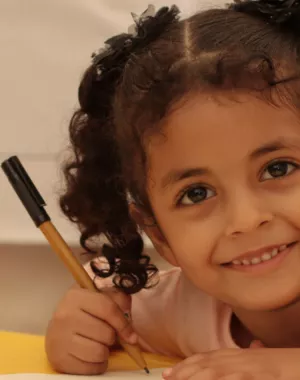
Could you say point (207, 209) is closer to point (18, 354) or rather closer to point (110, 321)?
point (110, 321)

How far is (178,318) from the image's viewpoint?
0.89 meters

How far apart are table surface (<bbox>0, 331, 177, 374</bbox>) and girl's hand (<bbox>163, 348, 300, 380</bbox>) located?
18cm

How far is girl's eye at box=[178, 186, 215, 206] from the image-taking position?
698mm

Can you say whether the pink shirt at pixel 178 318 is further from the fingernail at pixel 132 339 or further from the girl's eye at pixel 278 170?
the girl's eye at pixel 278 170

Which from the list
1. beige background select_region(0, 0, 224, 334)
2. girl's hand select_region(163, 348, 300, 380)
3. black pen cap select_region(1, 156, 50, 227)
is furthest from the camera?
beige background select_region(0, 0, 224, 334)

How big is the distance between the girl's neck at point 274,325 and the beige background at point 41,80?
0.33m

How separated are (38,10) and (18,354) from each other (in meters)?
0.48

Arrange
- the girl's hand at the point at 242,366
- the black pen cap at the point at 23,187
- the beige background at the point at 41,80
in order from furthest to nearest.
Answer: the beige background at the point at 41,80 → the black pen cap at the point at 23,187 → the girl's hand at the point at 242,366

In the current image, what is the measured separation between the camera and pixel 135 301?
921 mm

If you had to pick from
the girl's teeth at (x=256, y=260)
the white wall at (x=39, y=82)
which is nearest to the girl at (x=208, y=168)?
the girl's teeth at (x=256, y=260)

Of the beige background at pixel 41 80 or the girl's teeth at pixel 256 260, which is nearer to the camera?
the girl's teeth at pixel 256 260

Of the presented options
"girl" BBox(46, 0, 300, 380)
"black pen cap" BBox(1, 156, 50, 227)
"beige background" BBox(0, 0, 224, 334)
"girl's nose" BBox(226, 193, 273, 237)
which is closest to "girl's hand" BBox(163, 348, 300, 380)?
"girl" BBox(46, 0, 300, 380)

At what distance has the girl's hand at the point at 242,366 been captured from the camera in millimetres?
623

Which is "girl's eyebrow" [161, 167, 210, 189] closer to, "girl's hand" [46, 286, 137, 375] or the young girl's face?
the young girl's face
